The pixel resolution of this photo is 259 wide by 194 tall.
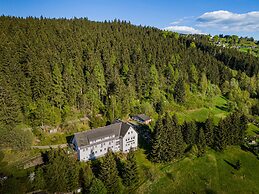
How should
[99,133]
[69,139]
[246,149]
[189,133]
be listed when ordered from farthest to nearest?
[246,149]
[189,133]
[69,139]
[99,133]

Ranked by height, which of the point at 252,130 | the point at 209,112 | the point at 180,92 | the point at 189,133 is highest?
the point at 180,92

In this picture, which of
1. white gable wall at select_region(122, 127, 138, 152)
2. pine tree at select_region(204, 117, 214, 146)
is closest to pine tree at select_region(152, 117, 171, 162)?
white gable wall at select_region(122, 127, 138, 152)

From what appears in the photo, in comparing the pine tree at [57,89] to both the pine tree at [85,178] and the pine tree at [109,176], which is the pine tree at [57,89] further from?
the pine tree at [109,176]

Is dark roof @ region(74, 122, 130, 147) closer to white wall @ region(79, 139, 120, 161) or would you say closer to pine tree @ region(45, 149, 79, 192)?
white wall @ region(79, 139, 120, 161)

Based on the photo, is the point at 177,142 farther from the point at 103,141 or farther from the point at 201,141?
the point at 103,141

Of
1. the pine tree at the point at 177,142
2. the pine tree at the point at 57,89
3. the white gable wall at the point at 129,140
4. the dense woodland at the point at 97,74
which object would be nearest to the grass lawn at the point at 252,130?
the dense woodland at the point at 97,74

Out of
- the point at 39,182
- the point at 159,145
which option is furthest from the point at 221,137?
the point at 39,182
